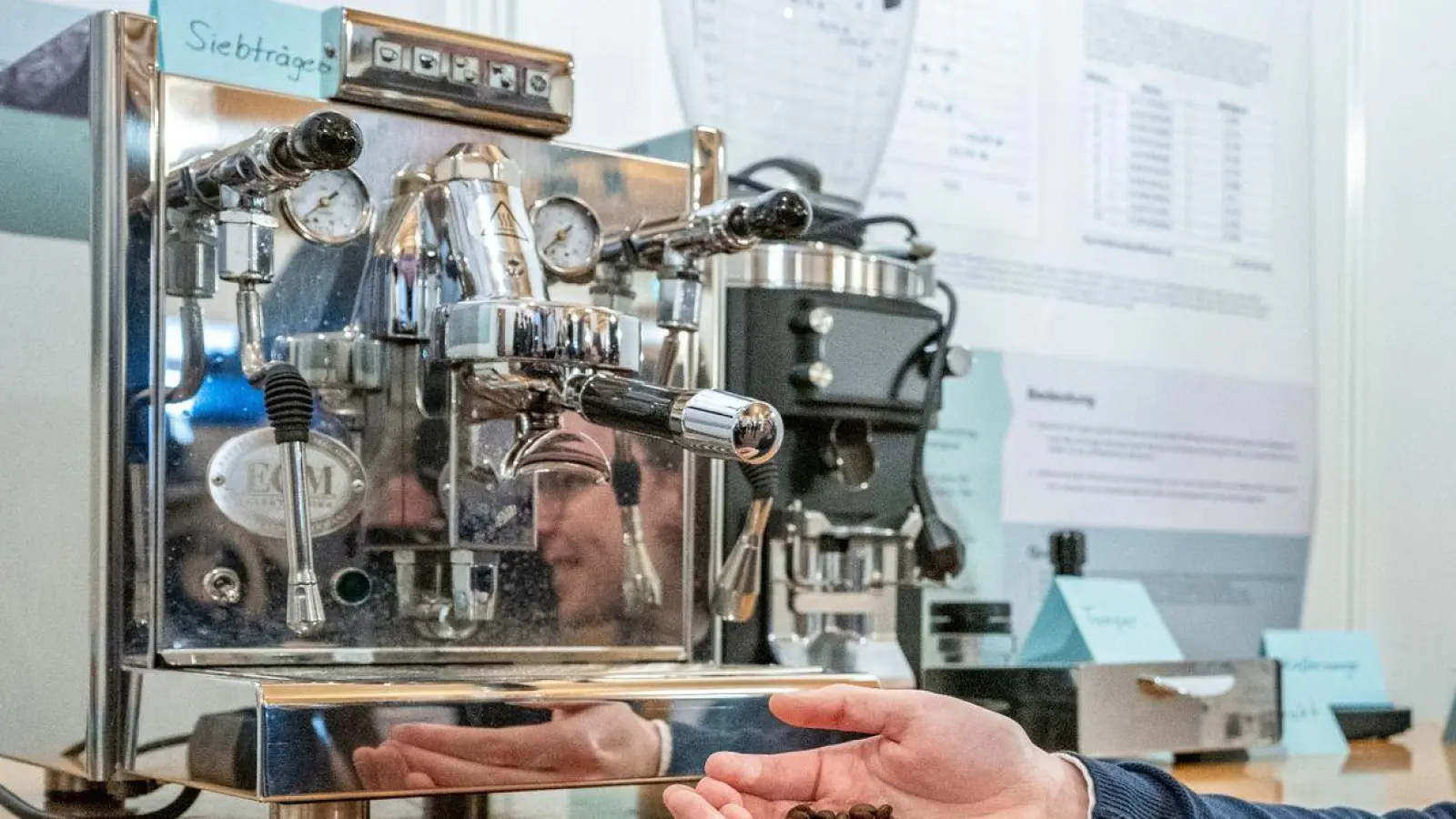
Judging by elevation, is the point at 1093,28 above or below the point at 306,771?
above

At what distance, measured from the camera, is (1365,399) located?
2.00 m

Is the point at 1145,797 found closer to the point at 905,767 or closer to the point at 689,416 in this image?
the point at 905,767

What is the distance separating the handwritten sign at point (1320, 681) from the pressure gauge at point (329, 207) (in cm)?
86

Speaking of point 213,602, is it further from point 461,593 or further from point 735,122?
point 735,122

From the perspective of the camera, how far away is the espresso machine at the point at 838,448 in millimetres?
1104

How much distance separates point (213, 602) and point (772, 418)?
31cm

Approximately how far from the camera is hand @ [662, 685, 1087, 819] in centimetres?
79

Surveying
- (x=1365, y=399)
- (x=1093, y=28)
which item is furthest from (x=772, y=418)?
(x=1365, y=399)

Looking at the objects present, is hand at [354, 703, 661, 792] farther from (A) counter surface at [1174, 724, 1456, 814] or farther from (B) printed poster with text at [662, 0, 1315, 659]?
(B) printed poster with text at [662, 0, 1315, 659]

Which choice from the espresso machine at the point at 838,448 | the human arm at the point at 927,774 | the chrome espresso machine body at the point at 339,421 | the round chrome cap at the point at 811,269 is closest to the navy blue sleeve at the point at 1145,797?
the human arm at the point at 927,774

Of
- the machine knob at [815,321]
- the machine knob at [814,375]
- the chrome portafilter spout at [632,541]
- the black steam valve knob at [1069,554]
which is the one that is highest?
the machine knob at [815,321]

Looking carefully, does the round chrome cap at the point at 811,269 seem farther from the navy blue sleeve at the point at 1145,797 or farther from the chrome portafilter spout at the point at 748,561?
the navy blue sleeve at the point at 1145,797

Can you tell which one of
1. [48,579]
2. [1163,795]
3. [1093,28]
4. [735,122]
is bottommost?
[1163,795]

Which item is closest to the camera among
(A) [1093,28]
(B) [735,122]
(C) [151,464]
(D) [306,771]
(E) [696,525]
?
(D) [306,771]
